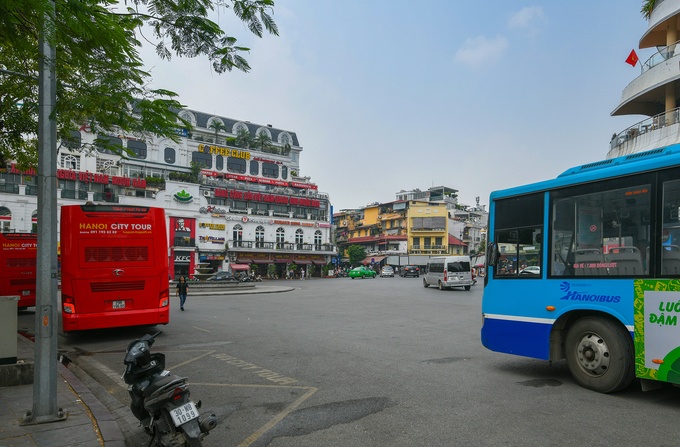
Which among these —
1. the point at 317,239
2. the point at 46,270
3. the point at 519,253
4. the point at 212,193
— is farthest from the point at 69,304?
the point at 317,239

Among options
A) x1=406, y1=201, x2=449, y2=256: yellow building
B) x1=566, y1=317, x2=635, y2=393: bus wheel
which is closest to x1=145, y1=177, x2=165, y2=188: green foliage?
x1=406, y1=201, x2=449, y2=256: yellow building

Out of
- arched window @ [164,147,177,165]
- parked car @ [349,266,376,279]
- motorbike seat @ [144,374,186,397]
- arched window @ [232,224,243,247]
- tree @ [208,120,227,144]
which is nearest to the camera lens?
motorbike seat @ [144,374,186,397]

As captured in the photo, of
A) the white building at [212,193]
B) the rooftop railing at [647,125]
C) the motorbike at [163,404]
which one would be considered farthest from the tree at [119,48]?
the white building at [212,193]

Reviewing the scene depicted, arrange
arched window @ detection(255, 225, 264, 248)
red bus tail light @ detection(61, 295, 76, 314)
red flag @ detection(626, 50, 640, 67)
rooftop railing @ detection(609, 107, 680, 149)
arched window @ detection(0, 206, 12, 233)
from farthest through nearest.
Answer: arched window @ detection(255, 225, 264, 248), arched window @ detection(0, 206, 12, 233), red flag @ detection(626, 50, 640, 67), rooftop railing @ detection(609, 107, 680, 149), red bus tail light @ detection(61, 295, 76, 314)

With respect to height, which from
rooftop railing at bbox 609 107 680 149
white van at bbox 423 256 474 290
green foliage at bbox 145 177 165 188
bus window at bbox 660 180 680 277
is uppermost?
green foliage at bbox 145 177 165 188

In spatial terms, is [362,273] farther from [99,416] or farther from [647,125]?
[99,416]

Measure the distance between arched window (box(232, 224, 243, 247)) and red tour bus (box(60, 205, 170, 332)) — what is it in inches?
2048

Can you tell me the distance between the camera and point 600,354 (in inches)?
242

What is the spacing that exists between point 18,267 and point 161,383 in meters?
16.8

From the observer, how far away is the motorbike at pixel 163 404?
12.5 feet

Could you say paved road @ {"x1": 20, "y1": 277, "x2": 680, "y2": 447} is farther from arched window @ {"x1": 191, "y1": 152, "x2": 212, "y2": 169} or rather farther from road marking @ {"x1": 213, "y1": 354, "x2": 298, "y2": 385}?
arched window @ {"x1": 191, "y1": 152, "x2": 212, "y2": 169}

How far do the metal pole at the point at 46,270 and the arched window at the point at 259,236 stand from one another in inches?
2362

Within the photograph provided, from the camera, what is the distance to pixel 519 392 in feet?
20.3

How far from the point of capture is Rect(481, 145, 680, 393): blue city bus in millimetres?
5570
